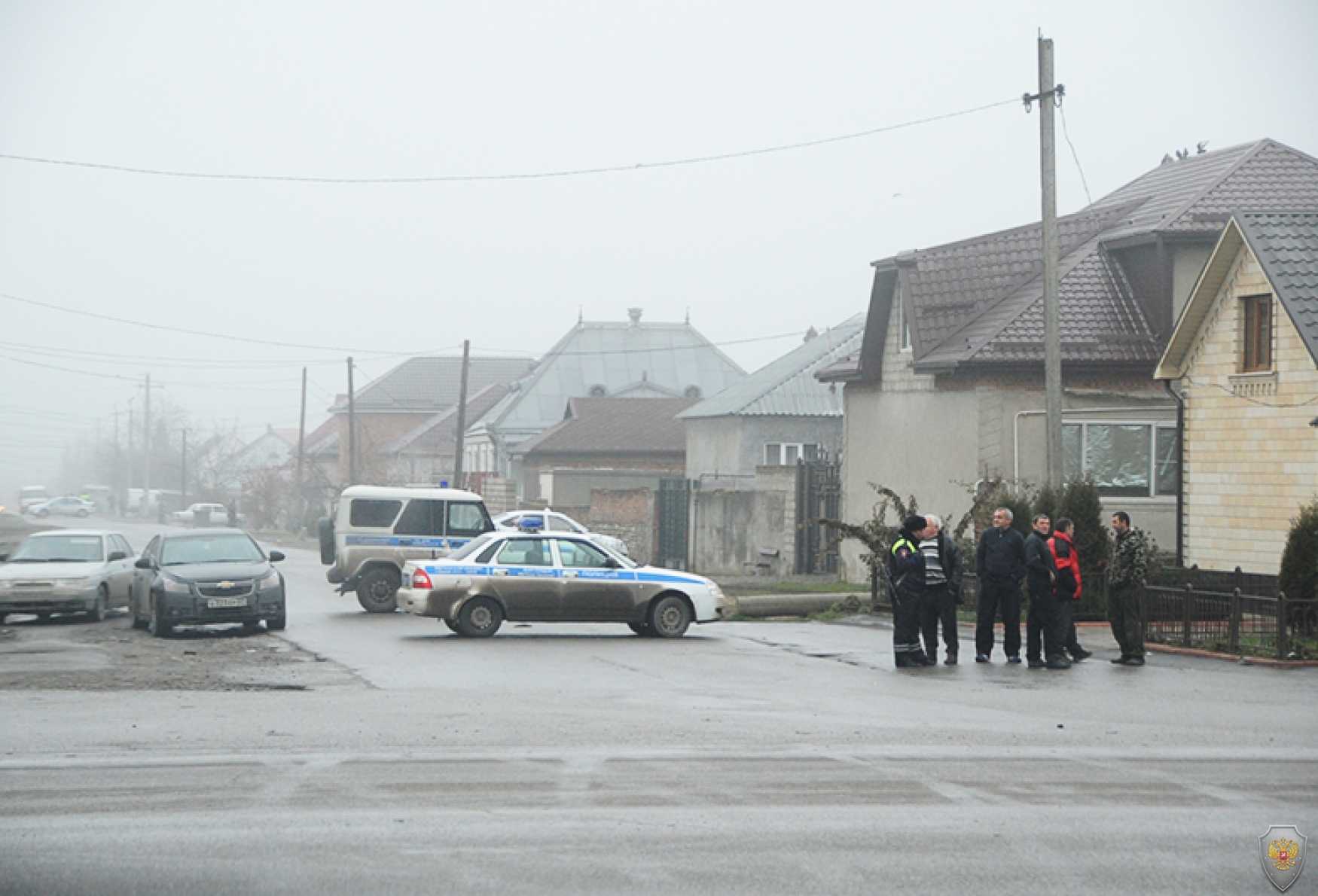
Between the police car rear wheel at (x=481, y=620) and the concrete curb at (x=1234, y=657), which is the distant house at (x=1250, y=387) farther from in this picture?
the police car rear wheel at (x=481, y=620)

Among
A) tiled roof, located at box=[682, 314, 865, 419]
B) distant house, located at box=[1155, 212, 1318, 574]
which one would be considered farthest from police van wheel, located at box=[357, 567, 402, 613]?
tiled roof, located at box=[682, 314, 865, 419]

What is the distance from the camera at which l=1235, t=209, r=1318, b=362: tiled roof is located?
21.7 meters

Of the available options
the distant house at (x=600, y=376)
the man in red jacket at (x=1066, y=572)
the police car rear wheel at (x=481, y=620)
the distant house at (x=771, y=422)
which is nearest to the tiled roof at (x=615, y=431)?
the distant house at (x=771, y=422)

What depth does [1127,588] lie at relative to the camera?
1669cm

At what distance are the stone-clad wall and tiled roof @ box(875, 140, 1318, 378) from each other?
3.92 m

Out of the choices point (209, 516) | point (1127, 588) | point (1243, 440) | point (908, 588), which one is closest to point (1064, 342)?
point (1243, 440)

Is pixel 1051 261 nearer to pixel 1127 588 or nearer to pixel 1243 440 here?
pixel 1243 440

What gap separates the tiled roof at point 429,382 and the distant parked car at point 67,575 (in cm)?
7726

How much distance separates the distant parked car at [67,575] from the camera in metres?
22.9

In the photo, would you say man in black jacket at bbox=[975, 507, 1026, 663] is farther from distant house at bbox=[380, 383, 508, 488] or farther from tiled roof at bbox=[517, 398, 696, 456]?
distant house at bbox=[380, 383, 508, 488]

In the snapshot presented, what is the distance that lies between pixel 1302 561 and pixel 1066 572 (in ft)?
13.2

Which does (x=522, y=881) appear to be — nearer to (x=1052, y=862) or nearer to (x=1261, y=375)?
(x=1052, y=862)

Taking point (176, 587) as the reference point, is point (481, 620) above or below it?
below

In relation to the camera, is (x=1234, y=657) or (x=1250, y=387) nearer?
(x=1234, y=657)
